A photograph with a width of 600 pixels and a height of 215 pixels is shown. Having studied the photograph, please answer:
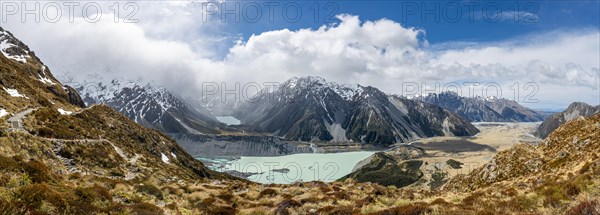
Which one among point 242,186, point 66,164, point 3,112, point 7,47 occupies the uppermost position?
point 7,47

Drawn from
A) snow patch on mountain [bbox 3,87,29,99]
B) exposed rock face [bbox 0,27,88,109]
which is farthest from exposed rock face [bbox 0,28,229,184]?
exposed rock face [bbox 0,27,88,109]

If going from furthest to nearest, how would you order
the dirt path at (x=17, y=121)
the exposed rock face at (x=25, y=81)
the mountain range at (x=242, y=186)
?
1. the exposed rock face at (x=25, y=81)
2. the dirt path at (x=17, y=121)
3. the mountain range at (x=242, y=186)

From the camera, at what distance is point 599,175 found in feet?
66.9

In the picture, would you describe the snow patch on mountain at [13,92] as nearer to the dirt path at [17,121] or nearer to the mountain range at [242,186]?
the mountain range at [242,186]

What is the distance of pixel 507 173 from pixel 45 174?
47.8 m

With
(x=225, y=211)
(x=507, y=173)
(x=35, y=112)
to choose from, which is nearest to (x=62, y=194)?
(x=225, y=211)

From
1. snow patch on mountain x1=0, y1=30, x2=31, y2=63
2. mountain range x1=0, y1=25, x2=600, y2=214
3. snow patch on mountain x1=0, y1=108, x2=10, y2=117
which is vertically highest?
snow patch on mountain x1=0, y1=30, x2=31, y2=63

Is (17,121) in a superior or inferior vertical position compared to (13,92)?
inferior

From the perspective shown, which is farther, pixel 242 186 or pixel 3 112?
pixel 3 112

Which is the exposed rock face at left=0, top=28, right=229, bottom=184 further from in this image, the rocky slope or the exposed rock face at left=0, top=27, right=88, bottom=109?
the exposed rock face at left=0, top=27, right=88, bottom=109

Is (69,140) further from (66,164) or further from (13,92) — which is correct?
(13,92)

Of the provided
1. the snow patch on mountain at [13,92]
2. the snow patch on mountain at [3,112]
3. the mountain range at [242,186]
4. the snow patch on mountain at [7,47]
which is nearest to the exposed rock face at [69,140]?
the snow patch on mountain at [13,92]

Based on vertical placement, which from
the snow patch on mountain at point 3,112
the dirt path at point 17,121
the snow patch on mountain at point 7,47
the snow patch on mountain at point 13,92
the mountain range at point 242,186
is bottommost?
the mountain range at point 242,186

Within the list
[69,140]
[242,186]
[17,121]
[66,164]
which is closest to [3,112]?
[17,121]
